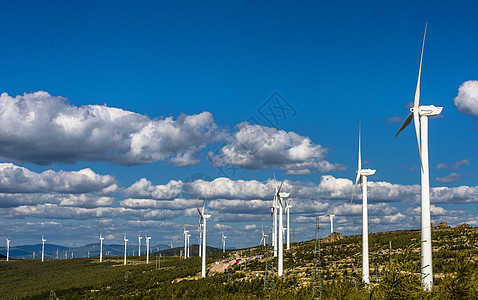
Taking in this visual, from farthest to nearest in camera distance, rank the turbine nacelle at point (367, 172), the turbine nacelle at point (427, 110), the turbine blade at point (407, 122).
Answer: the turbine nacelle at point (367, 172)
the turbine blade at point (407, 122)
the turbine nacelle at point (427, 110)

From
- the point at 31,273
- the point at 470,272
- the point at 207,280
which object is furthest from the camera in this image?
the point at 31,273

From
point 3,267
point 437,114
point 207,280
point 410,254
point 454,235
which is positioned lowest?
point 3,267

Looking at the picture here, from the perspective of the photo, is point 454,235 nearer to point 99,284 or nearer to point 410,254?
point 99,284

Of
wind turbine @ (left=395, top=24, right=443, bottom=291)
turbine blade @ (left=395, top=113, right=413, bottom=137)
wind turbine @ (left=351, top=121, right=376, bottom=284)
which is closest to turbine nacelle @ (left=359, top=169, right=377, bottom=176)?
wind turbine @ (left=351, top=121, right=376, bottom=284)

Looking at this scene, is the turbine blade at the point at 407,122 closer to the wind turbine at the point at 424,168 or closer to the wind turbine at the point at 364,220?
the wind turbine at the point at 424,168

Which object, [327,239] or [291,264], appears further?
[327,239]

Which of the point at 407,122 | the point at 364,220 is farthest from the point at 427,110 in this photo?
the point at 364,220

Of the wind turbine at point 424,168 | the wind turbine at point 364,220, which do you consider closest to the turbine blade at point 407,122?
the wind turbine at point 424,168

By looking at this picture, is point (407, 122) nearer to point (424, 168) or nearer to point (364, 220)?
point (424, 168)

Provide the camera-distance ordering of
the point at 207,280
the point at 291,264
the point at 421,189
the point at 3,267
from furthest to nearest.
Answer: the point at 3,267
the point at 291,264
the point at 207,280
the point at 421,189

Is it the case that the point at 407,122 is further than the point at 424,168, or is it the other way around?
the point at 407,122

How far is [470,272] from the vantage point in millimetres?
19062

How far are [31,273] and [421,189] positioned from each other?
505ft

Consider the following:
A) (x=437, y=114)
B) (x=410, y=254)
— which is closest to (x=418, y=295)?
(x=410, y=254)
